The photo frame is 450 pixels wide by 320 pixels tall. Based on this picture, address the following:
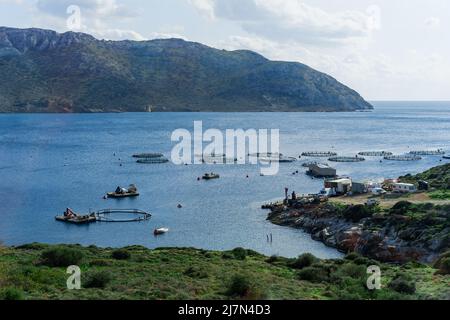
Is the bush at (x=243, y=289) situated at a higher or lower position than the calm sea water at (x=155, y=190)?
higher

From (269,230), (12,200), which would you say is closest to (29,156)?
(12,200)

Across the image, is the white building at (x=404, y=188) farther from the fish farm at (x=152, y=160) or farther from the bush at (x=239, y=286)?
the fish farm at (x=152, y=160)

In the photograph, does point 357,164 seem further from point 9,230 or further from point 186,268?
point 186,268

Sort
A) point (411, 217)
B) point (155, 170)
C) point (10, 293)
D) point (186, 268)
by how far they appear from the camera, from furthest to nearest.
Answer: point (155, 170)
point (411, 217)
point (186, 268)
point (10, 293)

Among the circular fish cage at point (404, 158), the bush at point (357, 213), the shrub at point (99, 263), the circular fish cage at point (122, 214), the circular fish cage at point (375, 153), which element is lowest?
the circular fish cage at point (122, 214)

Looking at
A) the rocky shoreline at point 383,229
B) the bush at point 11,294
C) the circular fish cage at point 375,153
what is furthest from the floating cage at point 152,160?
the bush at point 11,294

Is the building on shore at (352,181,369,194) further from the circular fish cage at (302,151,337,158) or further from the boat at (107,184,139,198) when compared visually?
the circular fish cage at (302,151,337,158)

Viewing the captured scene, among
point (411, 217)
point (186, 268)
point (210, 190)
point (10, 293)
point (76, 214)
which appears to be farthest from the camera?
point (210, 190)
